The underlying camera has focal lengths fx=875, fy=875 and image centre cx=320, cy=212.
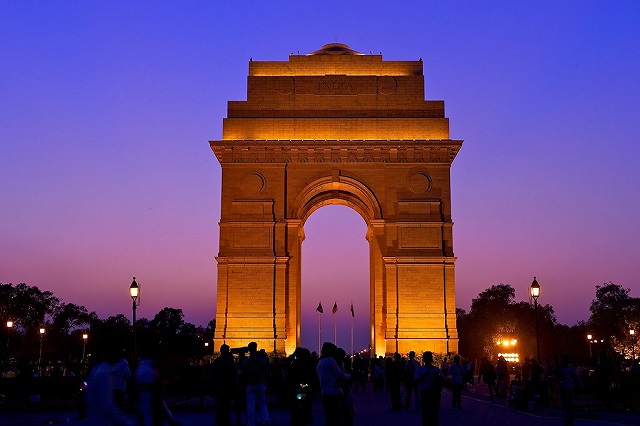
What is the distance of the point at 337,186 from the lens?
44.1m

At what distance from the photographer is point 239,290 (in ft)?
137

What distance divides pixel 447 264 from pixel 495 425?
75.1 ft

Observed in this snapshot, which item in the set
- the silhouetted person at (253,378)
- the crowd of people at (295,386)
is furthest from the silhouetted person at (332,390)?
the silhouetted person at (253,378)

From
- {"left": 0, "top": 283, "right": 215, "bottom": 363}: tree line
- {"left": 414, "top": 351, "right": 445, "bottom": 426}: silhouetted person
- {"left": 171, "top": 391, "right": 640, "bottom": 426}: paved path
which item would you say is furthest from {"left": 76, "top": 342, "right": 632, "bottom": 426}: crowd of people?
{"left": 0, "top": 283, "right": 215, "bottom": 363}: tree line

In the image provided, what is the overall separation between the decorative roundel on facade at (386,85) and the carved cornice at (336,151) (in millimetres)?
3219

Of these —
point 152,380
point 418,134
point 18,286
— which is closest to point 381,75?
point 418,134

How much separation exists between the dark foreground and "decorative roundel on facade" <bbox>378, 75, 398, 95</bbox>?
67.4 feet

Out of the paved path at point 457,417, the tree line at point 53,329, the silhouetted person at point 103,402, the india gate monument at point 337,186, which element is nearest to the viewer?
the silhouetted person at point 103,402

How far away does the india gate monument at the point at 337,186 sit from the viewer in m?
41.7

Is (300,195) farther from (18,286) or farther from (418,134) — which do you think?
(18,286)

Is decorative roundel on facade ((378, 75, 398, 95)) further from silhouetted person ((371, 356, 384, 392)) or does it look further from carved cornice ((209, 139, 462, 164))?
silhouetted person ((371, 356, 384, 392))

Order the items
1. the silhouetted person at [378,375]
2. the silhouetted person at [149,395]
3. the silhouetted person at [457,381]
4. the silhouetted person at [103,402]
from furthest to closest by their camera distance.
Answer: the silhouetted person at [378,375], the silhouetted person at [457,381], the silhouetted person at [149,395], the silhouetted person at [103,402]

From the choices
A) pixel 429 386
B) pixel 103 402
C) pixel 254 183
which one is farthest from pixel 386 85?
pixel 103 402

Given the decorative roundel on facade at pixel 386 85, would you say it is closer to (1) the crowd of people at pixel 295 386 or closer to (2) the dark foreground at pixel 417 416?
(1) the crowd of people at pixel 295 386
